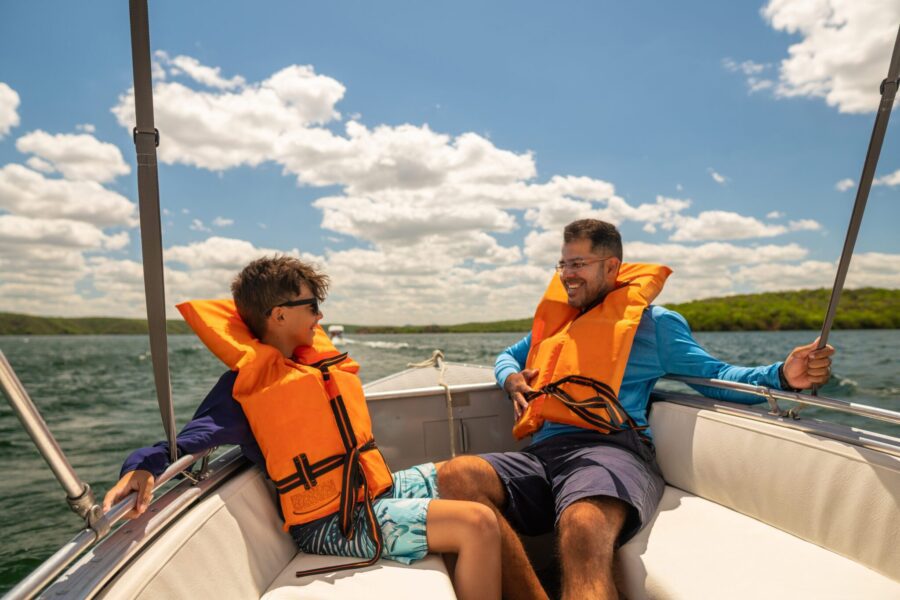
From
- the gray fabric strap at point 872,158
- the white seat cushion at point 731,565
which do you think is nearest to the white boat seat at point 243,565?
the white seat cushion at point 731,565

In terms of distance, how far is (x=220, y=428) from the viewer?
69.4 inches

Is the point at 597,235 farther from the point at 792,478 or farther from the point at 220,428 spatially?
the point at 220,428

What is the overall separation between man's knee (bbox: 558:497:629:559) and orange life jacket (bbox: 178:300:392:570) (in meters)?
0.59

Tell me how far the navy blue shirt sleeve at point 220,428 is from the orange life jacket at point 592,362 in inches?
45.2

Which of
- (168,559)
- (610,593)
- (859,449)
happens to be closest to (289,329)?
(168,559)

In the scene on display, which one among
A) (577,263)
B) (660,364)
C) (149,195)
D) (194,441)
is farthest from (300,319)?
(660,364)

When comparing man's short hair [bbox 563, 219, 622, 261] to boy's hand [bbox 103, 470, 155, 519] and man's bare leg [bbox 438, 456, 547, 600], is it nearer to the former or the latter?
man's bare leg [bbox 438, 456, 547, 600]

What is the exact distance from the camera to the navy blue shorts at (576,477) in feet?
6.35

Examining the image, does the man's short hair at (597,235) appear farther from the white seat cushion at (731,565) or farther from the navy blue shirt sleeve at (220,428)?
the navy blue shirt sleeve at (220,428)

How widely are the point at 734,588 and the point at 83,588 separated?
162 centimetres

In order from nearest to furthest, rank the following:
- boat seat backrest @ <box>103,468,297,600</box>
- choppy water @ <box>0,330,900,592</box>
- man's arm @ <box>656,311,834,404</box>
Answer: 1. boat seat backrest @ <box>103,468,297,600</box>
2. man's arm @ <box>656,311,834,404</box>
3. choppy water @ <box>0,330,900,592</box>

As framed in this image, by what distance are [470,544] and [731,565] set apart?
0.79m

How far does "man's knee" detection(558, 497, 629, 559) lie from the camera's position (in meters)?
1.73

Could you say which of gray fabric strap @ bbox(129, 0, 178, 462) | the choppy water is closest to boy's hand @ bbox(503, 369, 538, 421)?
gray fabric strap @ bbox(129, 0, 178, 462)
